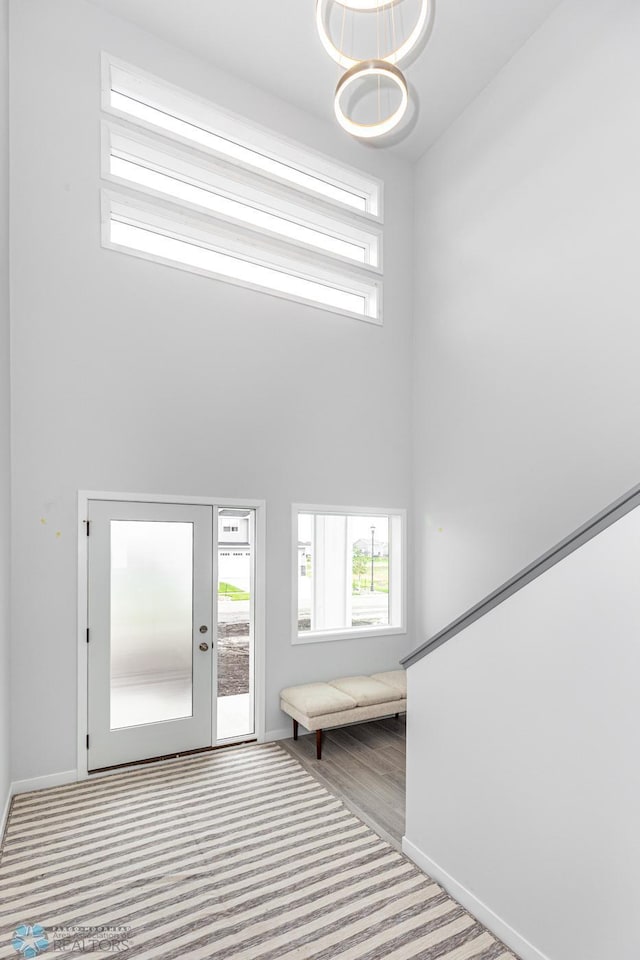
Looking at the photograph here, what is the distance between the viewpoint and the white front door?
3967 mm

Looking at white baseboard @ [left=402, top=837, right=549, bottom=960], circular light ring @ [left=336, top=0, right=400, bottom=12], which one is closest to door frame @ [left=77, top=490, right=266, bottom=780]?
white baseboard @ [left=402, top=837, right=549, bottom=960]

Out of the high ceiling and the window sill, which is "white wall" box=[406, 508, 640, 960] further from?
the high ceiling

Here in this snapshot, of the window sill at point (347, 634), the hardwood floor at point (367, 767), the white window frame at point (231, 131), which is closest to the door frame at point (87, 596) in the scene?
the window sill at point (347, 634)

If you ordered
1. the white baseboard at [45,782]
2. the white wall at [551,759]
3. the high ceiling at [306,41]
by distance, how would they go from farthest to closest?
the high ceiling at [306,41] < the white baseboard at [45,782] < the white wall at [551,759]

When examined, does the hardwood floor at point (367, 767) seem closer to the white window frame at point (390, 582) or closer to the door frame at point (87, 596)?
the door frame at point (87, 596)

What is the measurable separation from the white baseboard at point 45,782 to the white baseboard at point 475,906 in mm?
2349

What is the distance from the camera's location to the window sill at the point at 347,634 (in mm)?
4879

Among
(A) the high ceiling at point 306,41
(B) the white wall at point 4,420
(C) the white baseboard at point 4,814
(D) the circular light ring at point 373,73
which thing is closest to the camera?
(D) the circular light ring at point 373,73

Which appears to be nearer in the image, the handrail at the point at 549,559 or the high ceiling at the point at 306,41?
the handrail at the point at 549,559

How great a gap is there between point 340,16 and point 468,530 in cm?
437

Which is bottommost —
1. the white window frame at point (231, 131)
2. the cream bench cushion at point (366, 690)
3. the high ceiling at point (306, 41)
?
the cream bench cushion at point (366, 690)

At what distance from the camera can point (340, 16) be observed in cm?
434

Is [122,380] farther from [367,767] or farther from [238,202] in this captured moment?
[367,767]

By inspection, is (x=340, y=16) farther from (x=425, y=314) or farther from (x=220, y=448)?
(x=220, y=448)
